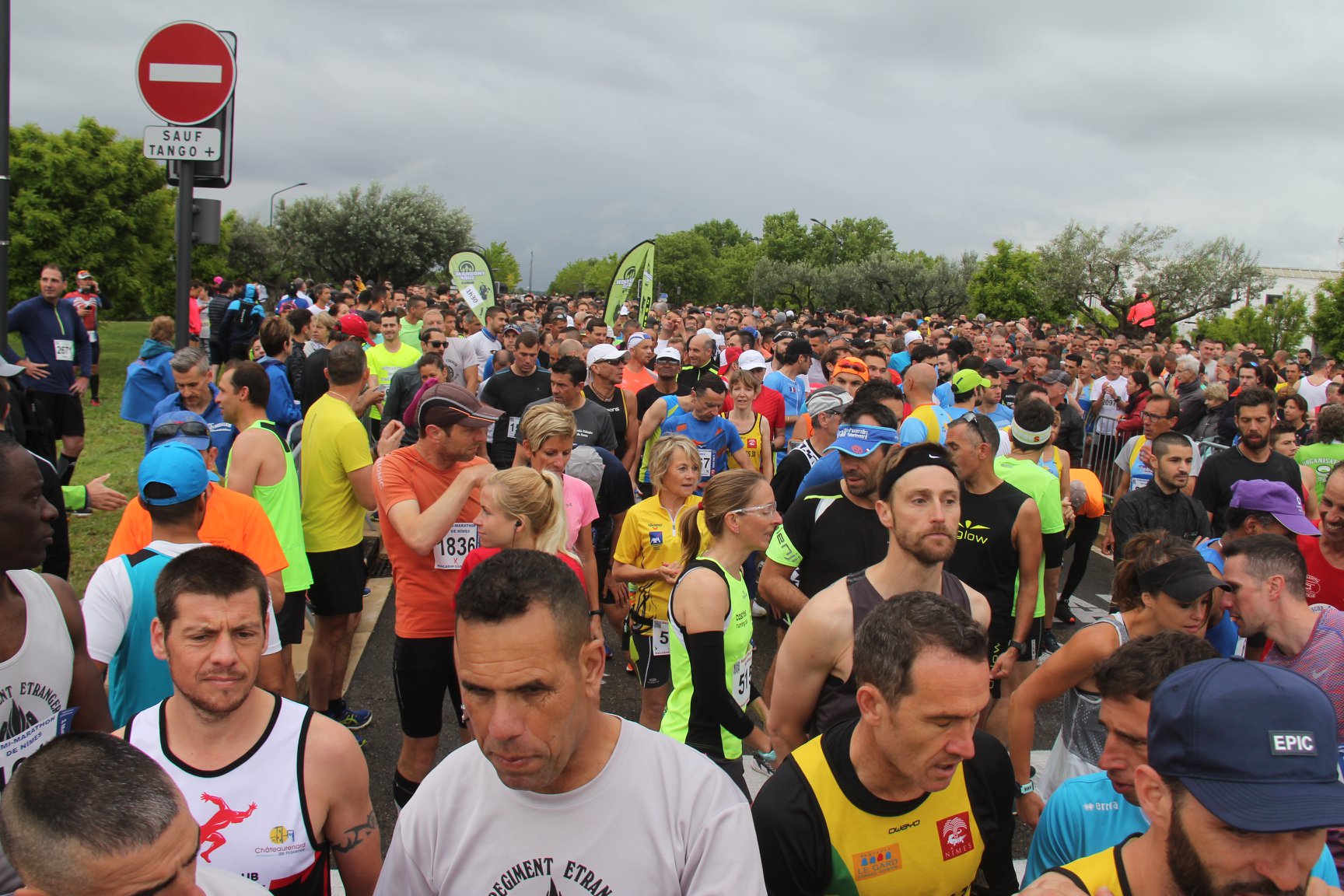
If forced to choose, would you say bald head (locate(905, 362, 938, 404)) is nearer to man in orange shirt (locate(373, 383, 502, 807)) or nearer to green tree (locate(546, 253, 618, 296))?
man in orange shirt (locate(373, 383, 502, 807))

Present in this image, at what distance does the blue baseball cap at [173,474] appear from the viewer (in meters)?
3.20

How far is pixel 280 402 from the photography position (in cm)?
699

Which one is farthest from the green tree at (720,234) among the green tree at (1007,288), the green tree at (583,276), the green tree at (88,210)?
the green tree at (88,210)

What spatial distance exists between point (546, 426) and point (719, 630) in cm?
186

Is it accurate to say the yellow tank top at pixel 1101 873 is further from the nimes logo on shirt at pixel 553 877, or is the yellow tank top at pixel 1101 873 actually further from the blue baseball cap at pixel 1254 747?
the nimes logo on shirt at pixel 553 877

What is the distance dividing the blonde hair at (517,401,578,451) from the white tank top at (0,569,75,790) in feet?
7.80

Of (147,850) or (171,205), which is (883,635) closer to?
(147,850)

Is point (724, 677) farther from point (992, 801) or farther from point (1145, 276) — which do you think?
point (1145, 276)

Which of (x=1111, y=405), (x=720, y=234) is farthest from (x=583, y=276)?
(x=1111, y=405)

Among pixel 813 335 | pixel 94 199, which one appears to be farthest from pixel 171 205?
pixel 813 335

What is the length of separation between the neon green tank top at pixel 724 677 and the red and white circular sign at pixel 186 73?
12.1 feet

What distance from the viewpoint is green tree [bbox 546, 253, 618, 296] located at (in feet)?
416

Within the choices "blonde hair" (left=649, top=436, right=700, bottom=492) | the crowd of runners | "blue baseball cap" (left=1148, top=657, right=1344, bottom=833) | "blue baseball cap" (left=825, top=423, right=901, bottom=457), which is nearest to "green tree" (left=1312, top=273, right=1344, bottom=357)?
the crowd of runners

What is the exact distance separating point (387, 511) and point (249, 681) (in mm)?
1731
